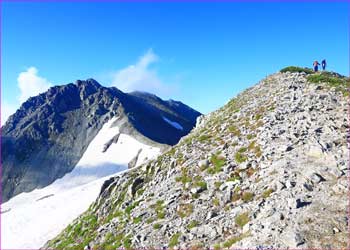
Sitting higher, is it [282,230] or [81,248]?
[282,230]

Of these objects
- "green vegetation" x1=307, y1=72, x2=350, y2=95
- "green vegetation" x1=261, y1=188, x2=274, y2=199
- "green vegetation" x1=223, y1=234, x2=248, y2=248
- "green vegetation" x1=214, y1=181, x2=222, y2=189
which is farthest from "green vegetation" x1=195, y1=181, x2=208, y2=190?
"green vegetation" x1=307, y1=72, x2=350, y2=95

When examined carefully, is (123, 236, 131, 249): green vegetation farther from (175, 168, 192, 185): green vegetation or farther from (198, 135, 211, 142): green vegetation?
(198, 135, 211, 142): green vegetation

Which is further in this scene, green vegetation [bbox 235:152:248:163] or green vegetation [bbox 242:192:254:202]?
green vegetation [bbox 235:152:248:163]

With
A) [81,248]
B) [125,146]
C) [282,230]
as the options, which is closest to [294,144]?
[282,230]

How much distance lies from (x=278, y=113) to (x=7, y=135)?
595 ft

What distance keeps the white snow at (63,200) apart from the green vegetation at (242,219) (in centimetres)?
4145

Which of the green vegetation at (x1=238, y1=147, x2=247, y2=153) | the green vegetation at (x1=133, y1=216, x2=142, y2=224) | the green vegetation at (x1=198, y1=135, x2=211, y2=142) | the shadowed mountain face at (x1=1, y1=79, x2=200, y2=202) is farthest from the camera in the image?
the shadowed mountain face at (x1=1, y1=79, x2=200, y2=202)

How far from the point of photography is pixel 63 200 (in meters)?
71.2

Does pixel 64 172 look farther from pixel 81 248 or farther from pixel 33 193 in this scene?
pixel 81 248

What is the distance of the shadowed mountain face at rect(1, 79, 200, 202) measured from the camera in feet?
455

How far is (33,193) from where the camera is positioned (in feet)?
416

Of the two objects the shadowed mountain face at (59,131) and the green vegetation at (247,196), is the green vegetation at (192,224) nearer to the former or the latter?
the green vegetation at (247,196)

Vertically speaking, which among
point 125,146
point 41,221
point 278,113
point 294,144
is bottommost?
point 41,221

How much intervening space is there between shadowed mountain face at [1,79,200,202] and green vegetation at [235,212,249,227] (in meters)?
104
